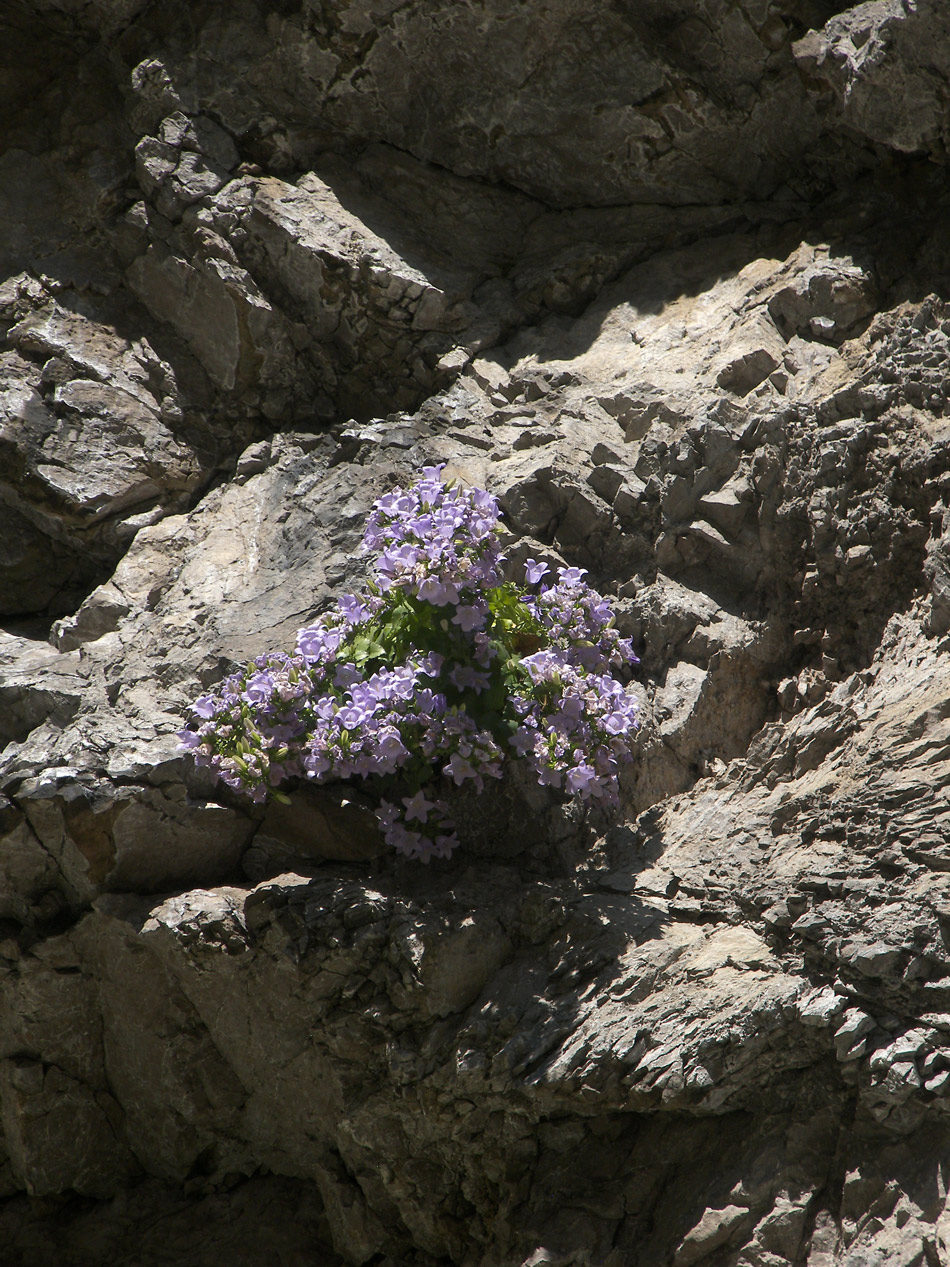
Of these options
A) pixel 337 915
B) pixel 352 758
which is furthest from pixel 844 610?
pixel 337 915

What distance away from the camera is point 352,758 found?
9.18 feet

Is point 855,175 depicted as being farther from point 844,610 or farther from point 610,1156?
point 610,1156

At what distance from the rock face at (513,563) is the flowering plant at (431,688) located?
31cm

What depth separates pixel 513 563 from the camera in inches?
140

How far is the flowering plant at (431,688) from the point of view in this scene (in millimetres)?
2754

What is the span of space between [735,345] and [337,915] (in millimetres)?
2459

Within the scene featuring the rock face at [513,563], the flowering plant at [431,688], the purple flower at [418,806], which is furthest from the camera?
the purple flower at [418,806]

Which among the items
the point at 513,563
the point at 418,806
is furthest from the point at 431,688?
the point at 513,563

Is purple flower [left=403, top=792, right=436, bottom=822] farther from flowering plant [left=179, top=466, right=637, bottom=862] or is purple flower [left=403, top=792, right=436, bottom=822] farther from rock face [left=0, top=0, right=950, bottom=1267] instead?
rock face [left=0, top=0, right=950, bottom=1267]

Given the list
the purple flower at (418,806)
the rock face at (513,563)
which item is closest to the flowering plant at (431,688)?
the purple flower at (418,806)

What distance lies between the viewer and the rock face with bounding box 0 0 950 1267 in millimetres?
2514

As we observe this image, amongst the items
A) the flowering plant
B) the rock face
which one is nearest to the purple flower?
the flowering plant

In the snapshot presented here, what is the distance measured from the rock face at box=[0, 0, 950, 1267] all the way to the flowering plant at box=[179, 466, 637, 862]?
0.31 metres

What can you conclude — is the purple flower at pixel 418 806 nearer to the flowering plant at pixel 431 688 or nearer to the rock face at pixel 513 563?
the flowering plant at pixel 431 688
